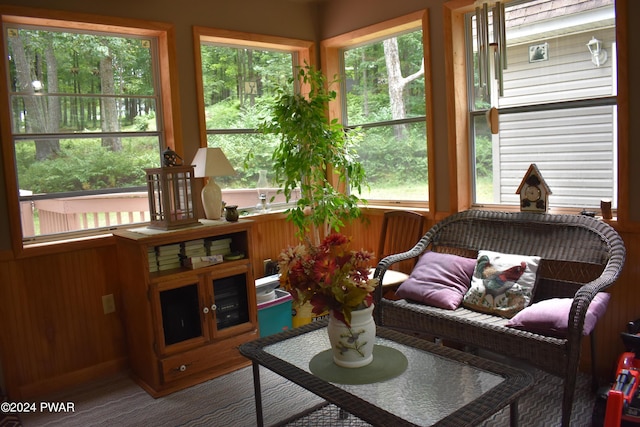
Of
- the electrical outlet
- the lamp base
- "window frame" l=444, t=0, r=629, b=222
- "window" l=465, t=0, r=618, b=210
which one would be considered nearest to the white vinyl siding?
"window" l=465, t=0, r=618, b=210

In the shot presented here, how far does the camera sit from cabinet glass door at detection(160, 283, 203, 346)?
3203 mm

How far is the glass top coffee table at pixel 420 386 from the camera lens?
179cm

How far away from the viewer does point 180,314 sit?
3248 millimetres

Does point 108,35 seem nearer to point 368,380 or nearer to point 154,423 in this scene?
point 154,423

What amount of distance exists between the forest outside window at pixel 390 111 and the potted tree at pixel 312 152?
0.23 m

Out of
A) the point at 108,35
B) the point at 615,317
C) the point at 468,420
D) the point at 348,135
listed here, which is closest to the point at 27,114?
the point at 108,35

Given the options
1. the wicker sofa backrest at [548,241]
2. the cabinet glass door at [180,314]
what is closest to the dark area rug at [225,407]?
the cabinet glass door at [180,314]

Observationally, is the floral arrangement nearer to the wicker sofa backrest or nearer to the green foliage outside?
the wicker sofa backrest

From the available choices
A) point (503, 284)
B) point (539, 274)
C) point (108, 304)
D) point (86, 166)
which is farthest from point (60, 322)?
point (539, 274)

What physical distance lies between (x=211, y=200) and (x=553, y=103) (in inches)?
89.1

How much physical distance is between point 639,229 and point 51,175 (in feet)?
11.3

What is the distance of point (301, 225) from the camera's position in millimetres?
3920

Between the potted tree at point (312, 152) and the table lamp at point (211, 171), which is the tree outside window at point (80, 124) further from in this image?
the potted tree at point (312, 152)

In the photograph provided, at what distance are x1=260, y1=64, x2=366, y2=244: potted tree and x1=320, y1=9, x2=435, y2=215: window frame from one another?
1.20 feet
